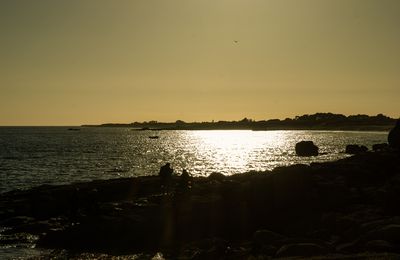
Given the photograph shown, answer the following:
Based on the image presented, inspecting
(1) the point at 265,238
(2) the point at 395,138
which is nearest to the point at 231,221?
(1) the point at 265,238

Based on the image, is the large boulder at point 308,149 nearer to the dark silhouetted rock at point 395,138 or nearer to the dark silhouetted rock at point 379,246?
the dark silhouetted rock at point 395,138

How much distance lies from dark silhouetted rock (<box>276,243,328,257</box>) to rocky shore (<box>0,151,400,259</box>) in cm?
4

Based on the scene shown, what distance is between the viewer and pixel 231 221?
28828 mm

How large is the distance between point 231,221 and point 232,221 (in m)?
0.06

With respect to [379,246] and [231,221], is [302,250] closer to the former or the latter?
[379,246]

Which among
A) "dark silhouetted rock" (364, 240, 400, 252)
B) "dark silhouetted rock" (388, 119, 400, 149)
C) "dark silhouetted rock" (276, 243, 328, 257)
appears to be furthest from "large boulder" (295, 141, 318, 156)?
"dark silhouetted rock" (276, 243, 328, 257)

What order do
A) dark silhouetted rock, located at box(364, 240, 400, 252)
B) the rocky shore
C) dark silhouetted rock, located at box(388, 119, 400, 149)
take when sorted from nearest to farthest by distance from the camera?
dark silhouetted rock, located at box(364, 240, 400, 252) → the rocky shore → dark silhouetted rock, located at box(388, 119, 400, 149)

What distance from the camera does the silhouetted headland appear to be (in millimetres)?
22219

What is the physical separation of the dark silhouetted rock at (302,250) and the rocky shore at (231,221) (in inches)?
1.5

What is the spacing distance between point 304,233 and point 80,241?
11369 millimetres

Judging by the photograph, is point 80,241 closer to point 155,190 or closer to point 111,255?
point 111,255

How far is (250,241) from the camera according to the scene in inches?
990

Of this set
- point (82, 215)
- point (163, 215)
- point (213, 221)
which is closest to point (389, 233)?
point (213, 221)

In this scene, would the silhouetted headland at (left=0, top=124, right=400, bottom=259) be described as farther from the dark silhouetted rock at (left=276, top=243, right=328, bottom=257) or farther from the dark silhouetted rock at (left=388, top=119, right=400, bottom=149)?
the dark silhouetted rock at (left=388, top=119, right=400, bottom=149)
